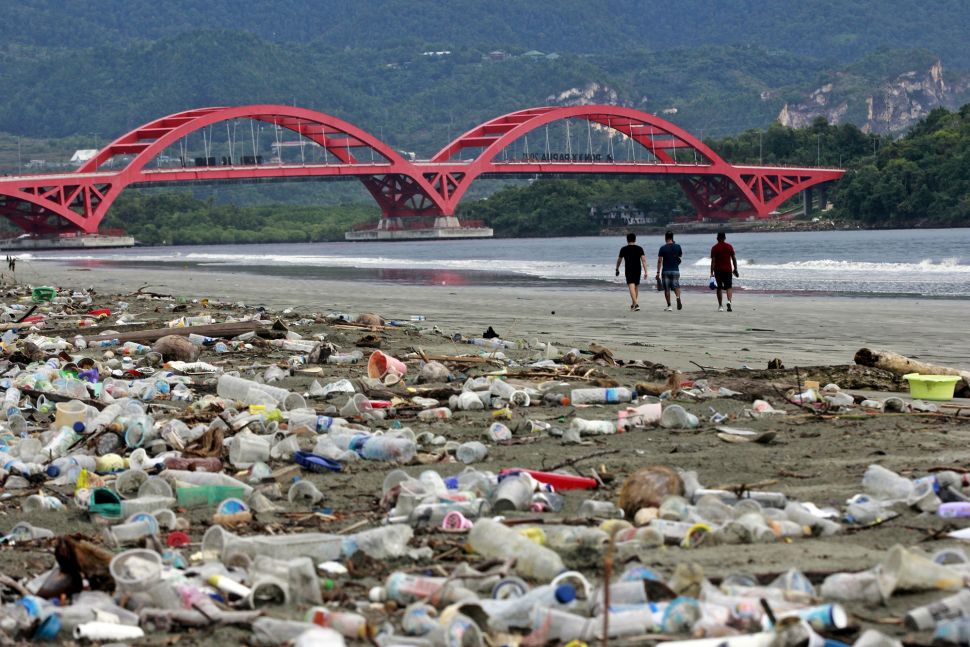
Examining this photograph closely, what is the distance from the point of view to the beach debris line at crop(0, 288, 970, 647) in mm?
3412

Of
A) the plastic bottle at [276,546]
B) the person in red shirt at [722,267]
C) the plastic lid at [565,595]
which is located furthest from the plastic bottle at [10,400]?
the person in red shirt at [722,267]

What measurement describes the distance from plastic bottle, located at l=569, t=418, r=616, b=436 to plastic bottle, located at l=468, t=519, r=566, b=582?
212 cm

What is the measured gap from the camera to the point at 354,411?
7141 mm

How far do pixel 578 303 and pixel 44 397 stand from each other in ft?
41.4

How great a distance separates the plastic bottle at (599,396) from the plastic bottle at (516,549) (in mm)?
3261

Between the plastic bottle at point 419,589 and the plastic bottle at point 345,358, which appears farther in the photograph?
the plastic bottle at point 345,358

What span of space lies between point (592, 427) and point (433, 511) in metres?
1.98

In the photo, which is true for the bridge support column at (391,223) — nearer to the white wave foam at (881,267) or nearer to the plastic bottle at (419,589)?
the white wave foam at (881,267)

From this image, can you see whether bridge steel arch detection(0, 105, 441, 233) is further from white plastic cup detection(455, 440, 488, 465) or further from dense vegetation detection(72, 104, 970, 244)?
white plastic cup detection(455, 440, 488, 465)

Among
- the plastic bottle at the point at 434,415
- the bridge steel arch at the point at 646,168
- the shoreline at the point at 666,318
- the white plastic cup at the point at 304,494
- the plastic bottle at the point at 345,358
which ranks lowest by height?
the shoreline at the point at 666,318

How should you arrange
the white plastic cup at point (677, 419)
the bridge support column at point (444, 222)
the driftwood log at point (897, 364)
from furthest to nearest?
1. the bridge support column at point (444, 222)
2. the driftwood log at point (897, 364)
3. the white plastic cup at point (677, 419)

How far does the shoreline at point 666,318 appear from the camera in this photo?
11539mm

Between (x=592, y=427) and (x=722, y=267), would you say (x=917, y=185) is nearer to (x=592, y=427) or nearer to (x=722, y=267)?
(x=722, y=267)

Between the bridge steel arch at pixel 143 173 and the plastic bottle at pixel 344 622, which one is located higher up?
the bridge steel arch at pixel 143 173
